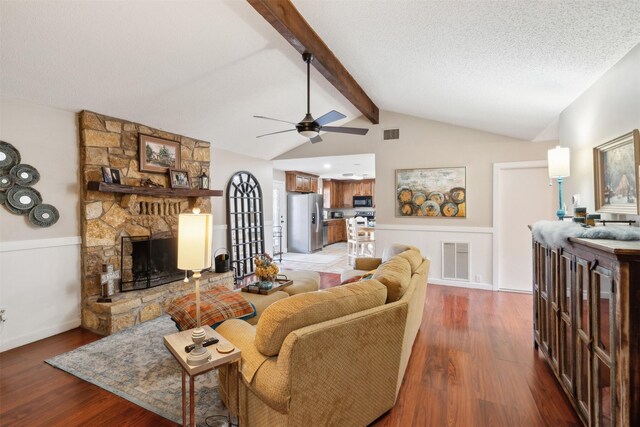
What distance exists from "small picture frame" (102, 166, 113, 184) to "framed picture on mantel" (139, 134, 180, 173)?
1.45 feet

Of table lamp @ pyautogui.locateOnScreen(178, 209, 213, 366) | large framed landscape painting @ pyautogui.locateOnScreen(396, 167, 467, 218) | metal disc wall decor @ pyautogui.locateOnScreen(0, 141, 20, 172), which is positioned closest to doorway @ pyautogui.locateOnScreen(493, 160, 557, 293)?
large framed landscape painting @ pyautogui.locateOnScreen(396, 167, 467, 218)

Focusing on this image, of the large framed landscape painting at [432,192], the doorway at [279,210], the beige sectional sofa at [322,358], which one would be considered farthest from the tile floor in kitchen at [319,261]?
the beige sectional sofa at [322,358]

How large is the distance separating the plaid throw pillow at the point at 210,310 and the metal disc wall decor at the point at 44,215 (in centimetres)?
174

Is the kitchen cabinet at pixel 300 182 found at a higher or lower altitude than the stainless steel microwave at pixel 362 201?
higher

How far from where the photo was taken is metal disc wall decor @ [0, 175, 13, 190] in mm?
2788

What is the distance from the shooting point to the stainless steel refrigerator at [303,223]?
8328 mm

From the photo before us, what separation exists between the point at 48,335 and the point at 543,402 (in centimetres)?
449

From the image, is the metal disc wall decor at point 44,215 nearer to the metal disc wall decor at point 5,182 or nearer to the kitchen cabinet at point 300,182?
the metal disc wall decor at point 5,182

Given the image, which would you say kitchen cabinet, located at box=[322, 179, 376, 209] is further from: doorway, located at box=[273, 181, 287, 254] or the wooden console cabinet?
the wooden console cabinet

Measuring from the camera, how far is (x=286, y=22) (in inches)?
97.8

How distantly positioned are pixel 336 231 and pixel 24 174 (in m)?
8.19

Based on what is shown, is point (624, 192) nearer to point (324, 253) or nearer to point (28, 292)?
point (28, 292)

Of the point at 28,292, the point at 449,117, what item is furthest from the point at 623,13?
the point at 28,292

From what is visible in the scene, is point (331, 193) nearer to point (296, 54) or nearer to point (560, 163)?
point (296, 54)
